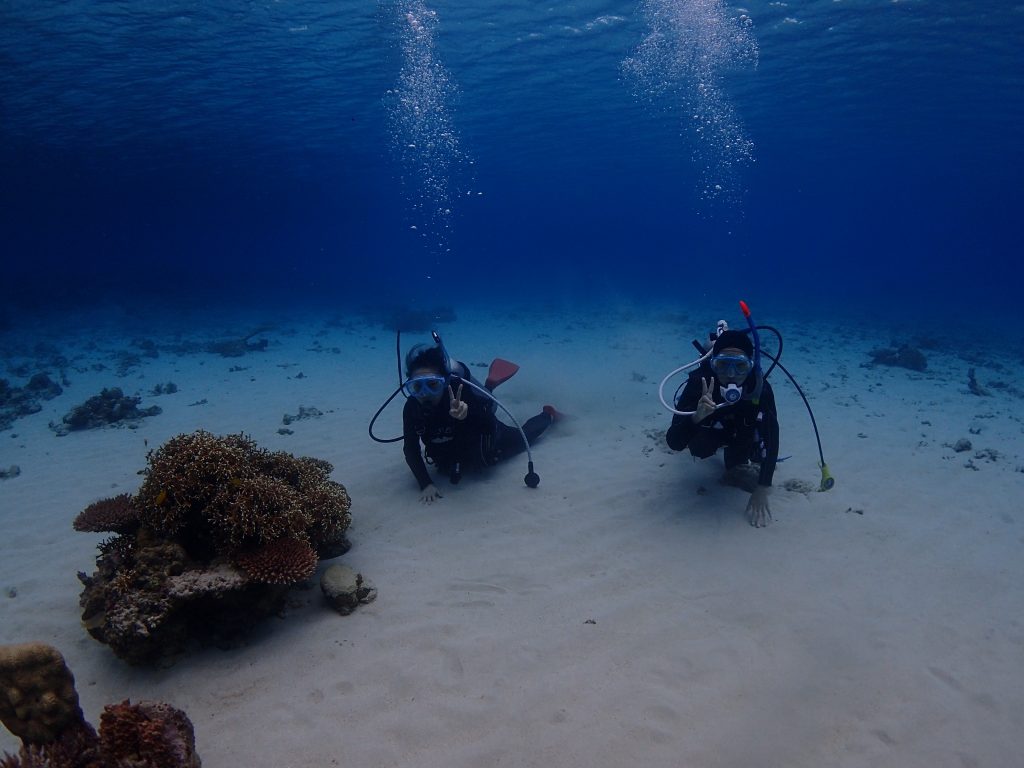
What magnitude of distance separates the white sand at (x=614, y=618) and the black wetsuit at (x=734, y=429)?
706mm

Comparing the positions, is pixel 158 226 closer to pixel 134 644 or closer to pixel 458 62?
pixel 458 62

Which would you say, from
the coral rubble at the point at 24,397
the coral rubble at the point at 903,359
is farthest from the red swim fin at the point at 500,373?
the coral rubble at the point at 903,359

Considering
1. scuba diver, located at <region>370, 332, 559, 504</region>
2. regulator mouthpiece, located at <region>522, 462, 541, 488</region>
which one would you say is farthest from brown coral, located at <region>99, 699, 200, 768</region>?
regulator mouthpiece, located at <region>522, 462, 541, 488</region>

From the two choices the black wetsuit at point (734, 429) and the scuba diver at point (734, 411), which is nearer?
the scuba diver at point (734, 411)

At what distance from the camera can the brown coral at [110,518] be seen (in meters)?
4.86

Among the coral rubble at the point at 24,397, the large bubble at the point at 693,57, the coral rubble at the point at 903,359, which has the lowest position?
the coral rubble at the point at 903,359

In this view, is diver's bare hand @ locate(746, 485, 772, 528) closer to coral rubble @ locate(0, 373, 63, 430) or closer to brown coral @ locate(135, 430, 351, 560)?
brown coral @ locate(135, 430, 351, 560)

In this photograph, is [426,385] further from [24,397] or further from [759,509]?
[24,397]

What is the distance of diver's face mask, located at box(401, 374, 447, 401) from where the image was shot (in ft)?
21.4

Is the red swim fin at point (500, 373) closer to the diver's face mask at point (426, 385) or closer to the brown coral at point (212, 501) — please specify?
the diver's face mask at point (426, 385)

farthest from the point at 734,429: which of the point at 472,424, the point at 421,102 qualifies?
the point at 421,102

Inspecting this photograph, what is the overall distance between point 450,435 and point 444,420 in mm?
284

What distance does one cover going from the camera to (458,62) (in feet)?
81.6

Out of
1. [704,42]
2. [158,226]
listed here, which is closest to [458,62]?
[704,42]
